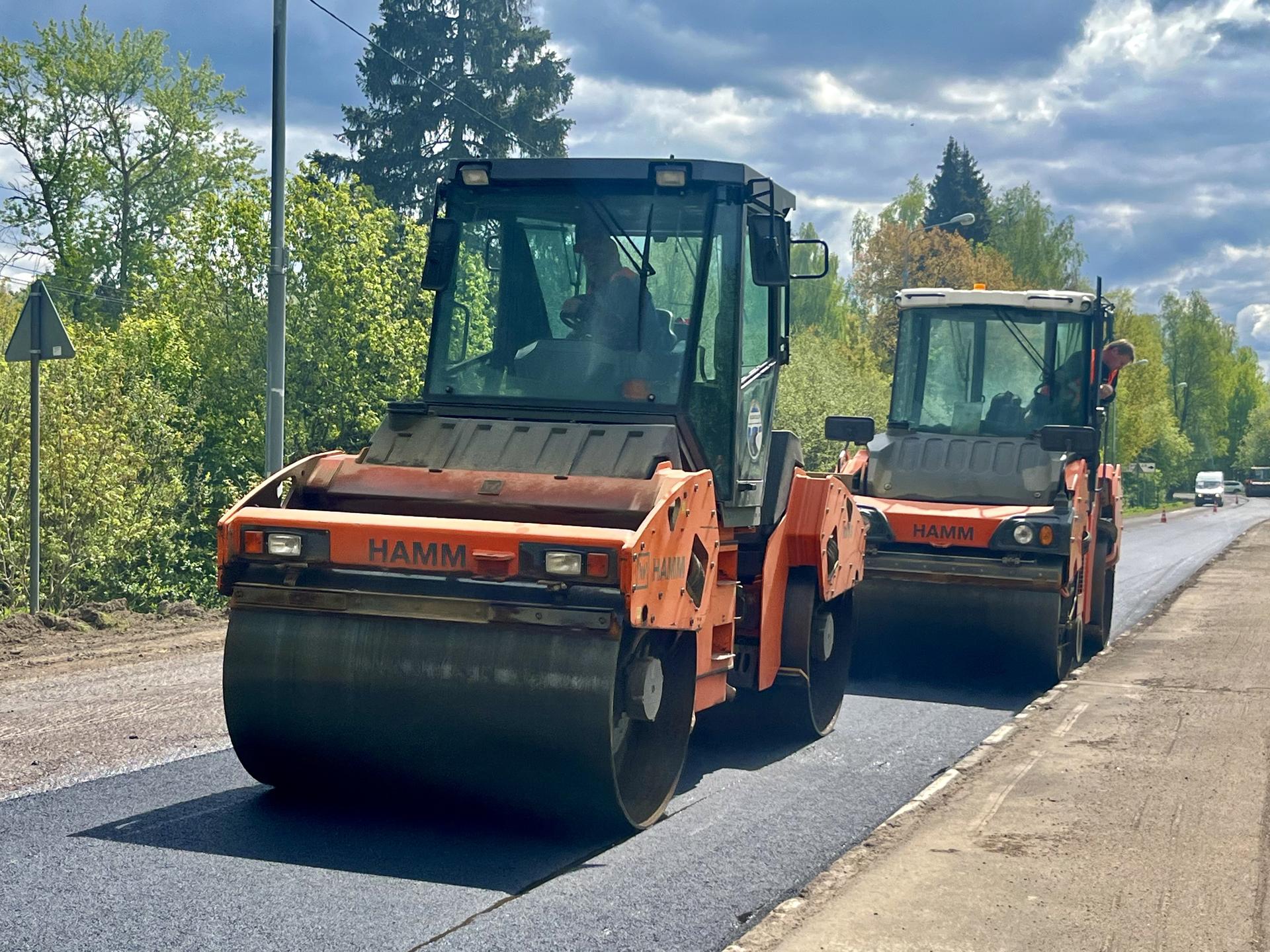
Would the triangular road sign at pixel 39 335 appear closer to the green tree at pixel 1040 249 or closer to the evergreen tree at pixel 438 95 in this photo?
the evergreen tree at pixel 438 95

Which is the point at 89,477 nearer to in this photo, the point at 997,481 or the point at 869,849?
the point at 997,481

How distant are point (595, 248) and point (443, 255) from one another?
74cm

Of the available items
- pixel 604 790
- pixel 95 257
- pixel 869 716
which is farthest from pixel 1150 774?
pixel 95 257

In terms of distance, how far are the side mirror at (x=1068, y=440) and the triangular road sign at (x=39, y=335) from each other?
25.5ft

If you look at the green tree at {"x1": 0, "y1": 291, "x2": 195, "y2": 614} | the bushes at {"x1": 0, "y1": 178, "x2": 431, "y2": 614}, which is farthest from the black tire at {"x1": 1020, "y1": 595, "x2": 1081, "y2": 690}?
the bushes at {"x1": 0, "y1": 178, "x2": 431, "y2": 614}

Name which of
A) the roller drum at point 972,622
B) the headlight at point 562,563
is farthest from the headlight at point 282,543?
the roller drum at point 972,622

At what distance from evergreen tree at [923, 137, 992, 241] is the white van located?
1833cm

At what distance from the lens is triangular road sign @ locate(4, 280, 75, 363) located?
12414 millimetres

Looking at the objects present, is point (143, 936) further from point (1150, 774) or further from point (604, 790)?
point (1150, 774)

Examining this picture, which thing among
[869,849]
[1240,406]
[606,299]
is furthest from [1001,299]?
[1240,406]

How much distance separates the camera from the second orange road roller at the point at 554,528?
555 centimetres

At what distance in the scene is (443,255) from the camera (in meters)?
7.15

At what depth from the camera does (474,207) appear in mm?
7211

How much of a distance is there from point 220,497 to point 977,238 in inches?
2135
